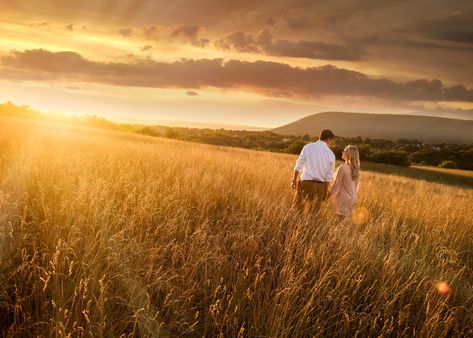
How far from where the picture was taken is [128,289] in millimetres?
3262

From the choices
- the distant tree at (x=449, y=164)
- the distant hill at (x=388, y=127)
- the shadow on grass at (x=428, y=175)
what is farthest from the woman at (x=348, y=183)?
the distant hill at (x=388, y=127)

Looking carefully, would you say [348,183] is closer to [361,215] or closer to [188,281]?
[361,215]

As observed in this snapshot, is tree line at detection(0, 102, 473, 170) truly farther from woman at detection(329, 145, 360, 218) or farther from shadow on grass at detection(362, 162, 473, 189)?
→ woman at detection(329, 145, 360, 218)

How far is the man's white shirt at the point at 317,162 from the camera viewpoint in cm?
749

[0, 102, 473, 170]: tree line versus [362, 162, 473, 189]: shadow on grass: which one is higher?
[0, 102, 473, 170]: tree line

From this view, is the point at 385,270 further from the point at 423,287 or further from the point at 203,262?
the point at 203,262

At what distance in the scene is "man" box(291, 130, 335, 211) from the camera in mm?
7508

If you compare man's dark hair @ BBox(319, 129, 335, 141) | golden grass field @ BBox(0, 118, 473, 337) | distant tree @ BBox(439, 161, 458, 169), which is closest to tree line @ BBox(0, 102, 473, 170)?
distant tree @ BBox(439, 161, 458, 169)

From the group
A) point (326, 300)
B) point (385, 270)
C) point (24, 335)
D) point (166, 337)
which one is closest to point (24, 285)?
point (24, 335)

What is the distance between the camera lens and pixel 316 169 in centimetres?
759

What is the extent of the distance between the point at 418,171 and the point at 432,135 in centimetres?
13034

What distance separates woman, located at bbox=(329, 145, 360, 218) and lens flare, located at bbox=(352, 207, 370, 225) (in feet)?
1.74

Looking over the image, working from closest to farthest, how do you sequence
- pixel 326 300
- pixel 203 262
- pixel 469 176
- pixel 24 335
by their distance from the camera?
1. pixel 24 335
2. pixel 326 300
3. pixel 203 262
4. pixel 469 176

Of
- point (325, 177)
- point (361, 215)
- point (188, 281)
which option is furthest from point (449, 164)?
point (188, 281)
